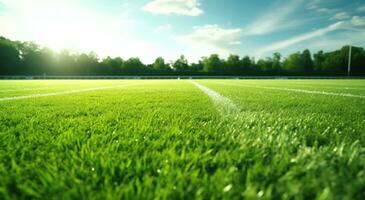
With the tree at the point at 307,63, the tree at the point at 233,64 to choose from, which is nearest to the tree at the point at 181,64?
the tree at the point at 233,64

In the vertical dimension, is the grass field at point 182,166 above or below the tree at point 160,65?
below

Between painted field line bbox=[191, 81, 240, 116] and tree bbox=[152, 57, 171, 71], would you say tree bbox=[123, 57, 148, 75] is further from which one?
painted field line bbox=[191, 81, 240, 116]

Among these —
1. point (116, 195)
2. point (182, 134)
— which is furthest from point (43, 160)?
point (182, 134)

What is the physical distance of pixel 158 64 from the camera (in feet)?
301

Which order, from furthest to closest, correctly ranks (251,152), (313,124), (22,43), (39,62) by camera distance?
(22,43) → (39,62) → (313,124) → (251,152)

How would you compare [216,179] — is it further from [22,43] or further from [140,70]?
[22,43]

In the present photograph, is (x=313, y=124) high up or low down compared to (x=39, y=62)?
down

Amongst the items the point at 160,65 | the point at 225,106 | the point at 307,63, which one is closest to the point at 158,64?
the point at 160,65

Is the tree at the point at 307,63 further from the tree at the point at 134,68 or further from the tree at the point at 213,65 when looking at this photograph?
the tree at the point at 134,68

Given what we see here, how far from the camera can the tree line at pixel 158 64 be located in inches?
2768

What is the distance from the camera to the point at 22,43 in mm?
79125

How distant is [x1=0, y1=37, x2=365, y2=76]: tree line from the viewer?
70.3 m

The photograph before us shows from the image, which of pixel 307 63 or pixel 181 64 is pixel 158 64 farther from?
pixel 307 63

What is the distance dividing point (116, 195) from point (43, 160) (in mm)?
654
